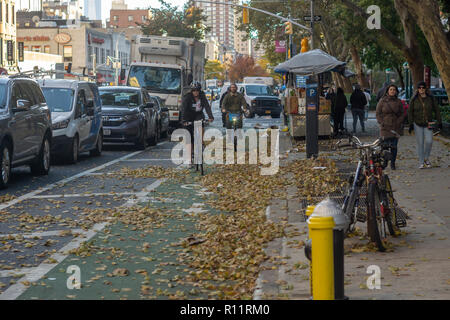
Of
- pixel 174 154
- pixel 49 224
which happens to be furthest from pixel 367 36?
pixel 49 224

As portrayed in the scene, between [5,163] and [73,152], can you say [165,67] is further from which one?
[5,163]

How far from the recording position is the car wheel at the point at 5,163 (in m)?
14.5

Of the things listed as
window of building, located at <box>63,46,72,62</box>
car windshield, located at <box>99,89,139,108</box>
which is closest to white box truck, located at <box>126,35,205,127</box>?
car windshield, located at <box>99,89,139,108</box>

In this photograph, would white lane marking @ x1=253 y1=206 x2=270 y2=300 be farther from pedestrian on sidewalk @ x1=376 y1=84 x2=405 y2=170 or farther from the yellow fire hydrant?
pedestrian on sidewalk @ x1=376 y1=84 x2=405 y2=170

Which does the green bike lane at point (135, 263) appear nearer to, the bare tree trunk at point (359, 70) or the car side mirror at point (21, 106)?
the car side mirror at point (21, 106)

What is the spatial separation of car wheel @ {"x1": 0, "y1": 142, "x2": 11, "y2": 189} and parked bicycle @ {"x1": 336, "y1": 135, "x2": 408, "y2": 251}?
7.07 metres

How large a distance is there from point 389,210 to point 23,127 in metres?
8.52

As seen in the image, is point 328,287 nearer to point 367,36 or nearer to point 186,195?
point 186,195

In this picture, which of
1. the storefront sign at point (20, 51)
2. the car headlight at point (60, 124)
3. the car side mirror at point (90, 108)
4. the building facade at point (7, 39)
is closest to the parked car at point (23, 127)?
the car headlight at point (60, 124)

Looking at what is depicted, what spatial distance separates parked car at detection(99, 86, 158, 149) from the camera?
78.2 ft

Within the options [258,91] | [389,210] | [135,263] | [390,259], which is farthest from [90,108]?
[258,91]

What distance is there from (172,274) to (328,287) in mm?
2080

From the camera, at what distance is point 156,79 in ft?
108
